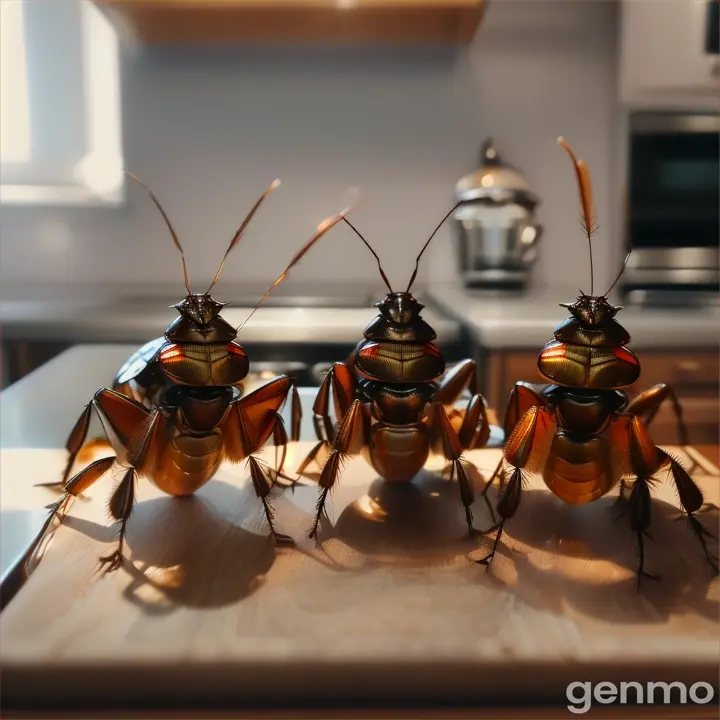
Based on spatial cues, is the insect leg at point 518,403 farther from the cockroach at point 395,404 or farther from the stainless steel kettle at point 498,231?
the stainless steel kettle at point 498,231

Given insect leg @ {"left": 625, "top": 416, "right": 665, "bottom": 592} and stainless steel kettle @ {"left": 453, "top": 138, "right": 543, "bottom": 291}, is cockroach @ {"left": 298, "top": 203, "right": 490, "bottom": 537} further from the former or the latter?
stainless steel kettle @ {"left": 453, "top": 138, "right": 543, "bottom": 291}

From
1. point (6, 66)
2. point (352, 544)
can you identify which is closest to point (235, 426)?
point (352, 544)

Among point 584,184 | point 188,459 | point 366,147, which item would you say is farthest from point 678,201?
point 188,459

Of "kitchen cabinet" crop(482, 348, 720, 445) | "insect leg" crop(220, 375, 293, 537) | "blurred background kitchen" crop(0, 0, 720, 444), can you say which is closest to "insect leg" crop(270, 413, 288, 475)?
"insect leg" crop(220, 375, 293, 537)

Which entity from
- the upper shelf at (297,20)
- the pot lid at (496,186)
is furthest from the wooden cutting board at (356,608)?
the upper shelf at (297,20)

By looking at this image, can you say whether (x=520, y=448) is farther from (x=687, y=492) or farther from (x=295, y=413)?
(x=295, y=413)

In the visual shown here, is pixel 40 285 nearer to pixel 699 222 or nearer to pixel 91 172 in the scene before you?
pixel 91 172
